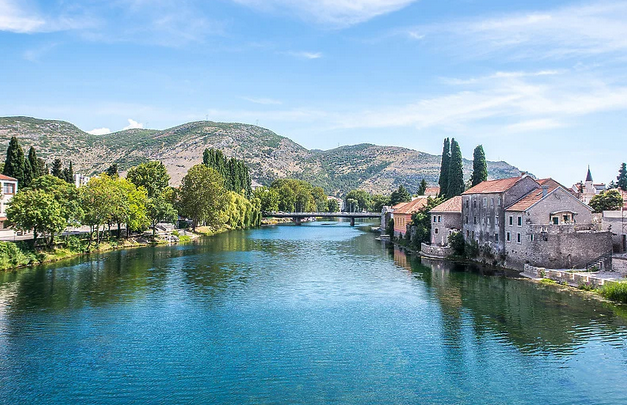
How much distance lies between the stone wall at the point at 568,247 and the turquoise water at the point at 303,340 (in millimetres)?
4737

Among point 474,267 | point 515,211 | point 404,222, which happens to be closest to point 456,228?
point 474,267

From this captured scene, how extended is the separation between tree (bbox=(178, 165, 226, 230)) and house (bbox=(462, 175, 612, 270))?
67303 millimetres

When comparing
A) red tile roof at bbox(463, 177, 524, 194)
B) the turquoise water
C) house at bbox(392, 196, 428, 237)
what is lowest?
the turquoise water

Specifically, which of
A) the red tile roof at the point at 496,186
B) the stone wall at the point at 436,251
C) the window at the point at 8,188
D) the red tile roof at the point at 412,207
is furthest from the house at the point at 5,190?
the red tile roof at the point at 496,186

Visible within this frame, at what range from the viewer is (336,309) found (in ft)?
124

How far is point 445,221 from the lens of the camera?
68.6 meters

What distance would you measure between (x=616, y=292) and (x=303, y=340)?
83.9 ft

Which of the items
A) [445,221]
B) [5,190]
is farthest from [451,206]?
[5,190]

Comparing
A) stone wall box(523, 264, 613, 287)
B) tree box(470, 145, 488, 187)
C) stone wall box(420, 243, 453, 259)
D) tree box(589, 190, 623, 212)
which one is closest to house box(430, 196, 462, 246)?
stone wall box(420, 243, 453, 259)

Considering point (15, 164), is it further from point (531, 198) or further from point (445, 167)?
point (531, 198)

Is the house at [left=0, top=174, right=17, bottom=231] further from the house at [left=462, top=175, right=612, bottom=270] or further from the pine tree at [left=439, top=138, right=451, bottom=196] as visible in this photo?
the pine tree at [left=439, top=138, right=451, bottom=196]

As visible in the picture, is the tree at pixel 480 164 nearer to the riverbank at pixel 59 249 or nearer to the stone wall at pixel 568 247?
the stone wall at pixel 568 247

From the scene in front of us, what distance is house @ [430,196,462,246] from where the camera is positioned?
68.3 m

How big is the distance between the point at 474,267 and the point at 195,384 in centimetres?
4204
